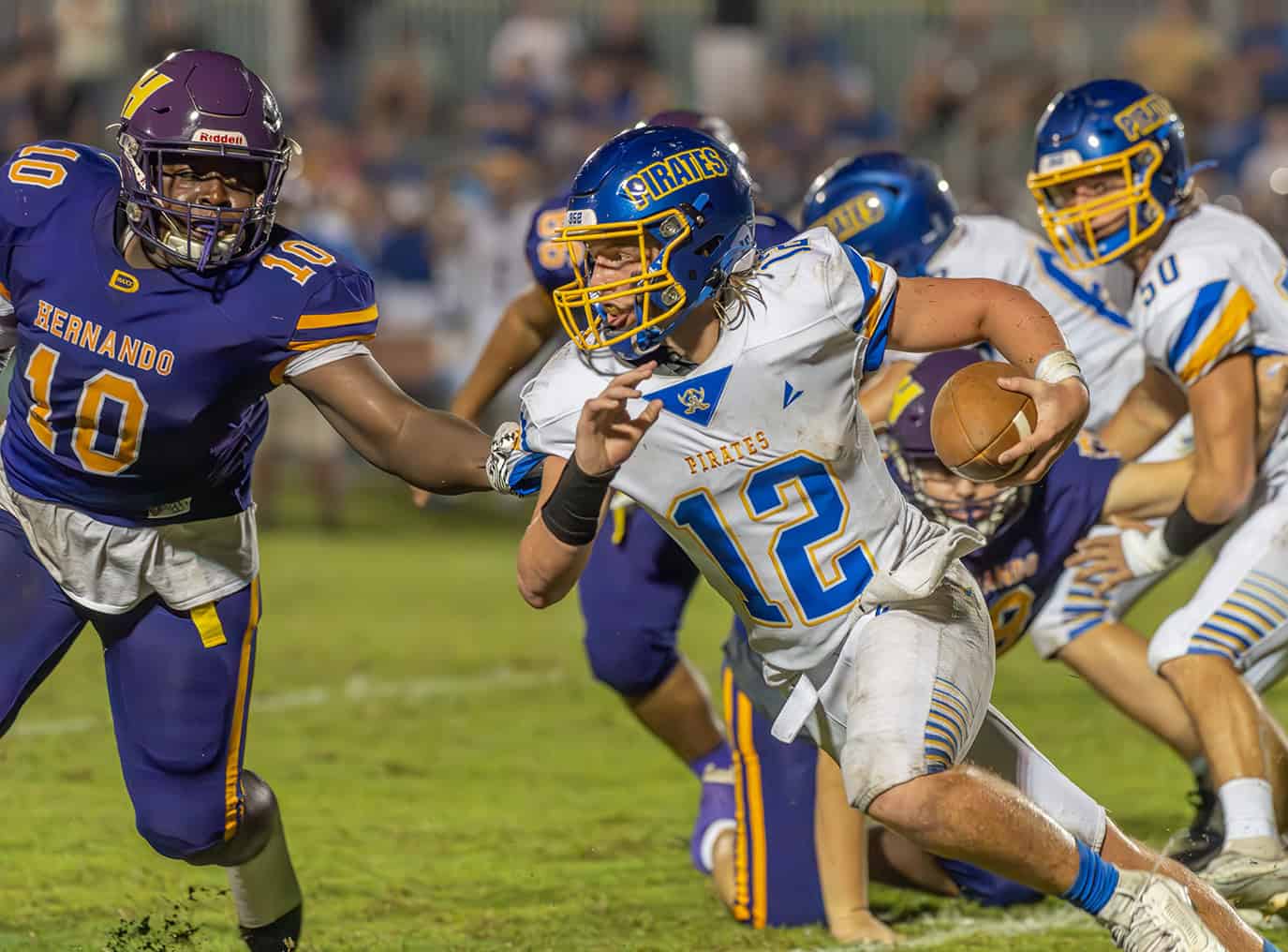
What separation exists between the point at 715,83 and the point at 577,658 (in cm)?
743

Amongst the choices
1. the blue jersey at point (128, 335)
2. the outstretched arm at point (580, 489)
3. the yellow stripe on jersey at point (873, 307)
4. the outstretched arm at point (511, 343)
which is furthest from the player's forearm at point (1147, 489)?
the blue jersey at point (128, 335)

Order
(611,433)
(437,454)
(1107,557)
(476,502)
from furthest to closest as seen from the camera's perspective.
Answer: (476,502) → (1107,557) → (437,454) → (611,433)

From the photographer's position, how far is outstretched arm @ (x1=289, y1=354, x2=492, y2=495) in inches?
144

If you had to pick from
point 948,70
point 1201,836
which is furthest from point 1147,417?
point 948,70

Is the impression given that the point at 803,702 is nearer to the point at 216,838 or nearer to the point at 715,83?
the point at 216,838

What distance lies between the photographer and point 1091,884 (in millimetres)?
3332

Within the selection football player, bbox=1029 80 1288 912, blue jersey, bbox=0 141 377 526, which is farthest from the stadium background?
blue jersey, bbox=0 141 377 526

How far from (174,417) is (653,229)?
1049mm

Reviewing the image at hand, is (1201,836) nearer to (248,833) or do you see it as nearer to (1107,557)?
(1107,557)

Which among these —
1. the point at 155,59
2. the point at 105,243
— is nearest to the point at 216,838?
the point at 105,243

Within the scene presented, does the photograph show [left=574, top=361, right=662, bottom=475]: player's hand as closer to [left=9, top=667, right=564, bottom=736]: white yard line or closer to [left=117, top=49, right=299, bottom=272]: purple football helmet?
[left=117, top=49, right=299, bottom=272]: purple football helmet

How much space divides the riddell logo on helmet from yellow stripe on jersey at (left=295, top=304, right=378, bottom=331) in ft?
1.24

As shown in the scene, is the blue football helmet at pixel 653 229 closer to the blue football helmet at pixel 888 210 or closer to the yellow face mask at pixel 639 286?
the yellow face mask at pixel 639 286

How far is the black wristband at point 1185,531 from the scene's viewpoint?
4.66m
